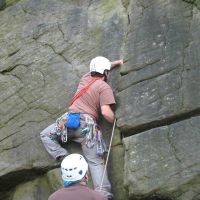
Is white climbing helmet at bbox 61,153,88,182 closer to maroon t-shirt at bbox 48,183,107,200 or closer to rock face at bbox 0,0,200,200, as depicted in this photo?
maroon t-shirt at bbox 48,183,107,200

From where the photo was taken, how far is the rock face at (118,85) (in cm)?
886

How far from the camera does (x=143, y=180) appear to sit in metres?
8.77

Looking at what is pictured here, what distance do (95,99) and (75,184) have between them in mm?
2452

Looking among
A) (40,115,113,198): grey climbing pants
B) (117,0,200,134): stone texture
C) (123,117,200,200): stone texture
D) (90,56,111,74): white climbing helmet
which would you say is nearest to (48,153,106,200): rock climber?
(123,117,200,200): stone texture

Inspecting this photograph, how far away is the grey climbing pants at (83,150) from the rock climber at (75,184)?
1425mm

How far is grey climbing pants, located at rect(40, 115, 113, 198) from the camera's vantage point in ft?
30.5

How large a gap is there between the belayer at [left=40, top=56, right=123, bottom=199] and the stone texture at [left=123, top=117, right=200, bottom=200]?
1.89 feet

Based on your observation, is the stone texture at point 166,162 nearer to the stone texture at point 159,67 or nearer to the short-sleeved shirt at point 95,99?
the stone texture at point 159,67

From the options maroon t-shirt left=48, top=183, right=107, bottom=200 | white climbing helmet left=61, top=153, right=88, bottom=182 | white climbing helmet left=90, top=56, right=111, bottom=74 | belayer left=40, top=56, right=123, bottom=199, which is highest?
white climbing helmet left=90, top=56, right=111, bottom=74

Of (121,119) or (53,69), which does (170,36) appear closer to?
(121,119)

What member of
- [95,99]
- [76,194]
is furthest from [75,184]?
[95,99]

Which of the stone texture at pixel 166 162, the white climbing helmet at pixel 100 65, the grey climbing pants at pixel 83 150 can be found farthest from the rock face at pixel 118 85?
the white climbing helmet at pixel 100 65

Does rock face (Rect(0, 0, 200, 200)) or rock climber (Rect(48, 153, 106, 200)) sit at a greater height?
rock face (Rect(0, 0, 200, 200))

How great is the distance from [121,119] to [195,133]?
139 centimetres
